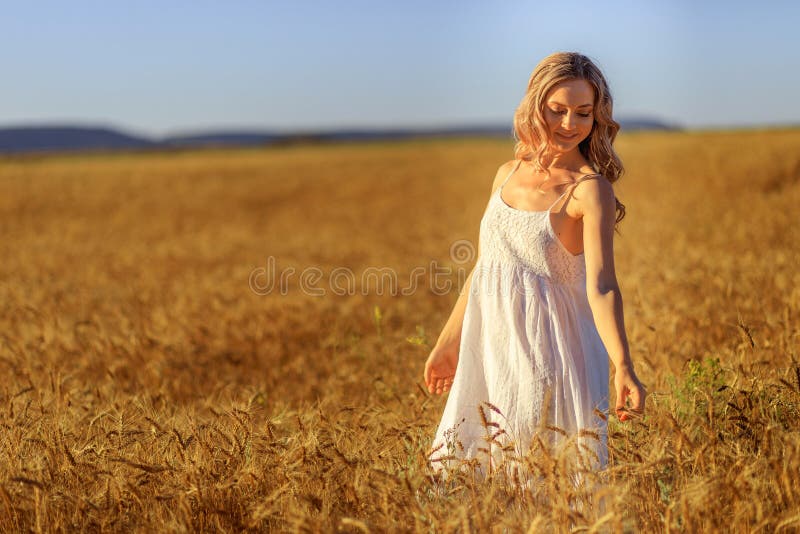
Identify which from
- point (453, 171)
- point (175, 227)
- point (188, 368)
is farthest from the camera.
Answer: point (453, 171)

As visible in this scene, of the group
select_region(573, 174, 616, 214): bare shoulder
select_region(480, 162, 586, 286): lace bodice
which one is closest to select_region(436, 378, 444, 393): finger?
select_region(480, 162, 586, 286): lace bodice

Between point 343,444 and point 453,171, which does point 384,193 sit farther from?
point 343,444

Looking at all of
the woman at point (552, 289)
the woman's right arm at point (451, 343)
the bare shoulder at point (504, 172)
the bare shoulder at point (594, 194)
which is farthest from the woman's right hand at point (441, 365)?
the bare shoulder at point (594, 194)

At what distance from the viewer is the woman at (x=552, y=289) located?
85.9 inches

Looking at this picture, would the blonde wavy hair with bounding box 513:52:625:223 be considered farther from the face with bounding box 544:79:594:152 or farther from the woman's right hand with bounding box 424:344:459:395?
the woman's right hand with bounding box 424:344:459:395

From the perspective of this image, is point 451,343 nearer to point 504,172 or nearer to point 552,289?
point 552,289

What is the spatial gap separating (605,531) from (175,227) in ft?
51.2

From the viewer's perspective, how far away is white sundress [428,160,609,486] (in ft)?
7.39

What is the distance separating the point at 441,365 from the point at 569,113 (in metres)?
0.95

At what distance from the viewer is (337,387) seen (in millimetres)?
4262

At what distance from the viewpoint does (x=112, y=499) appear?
2.32 metres

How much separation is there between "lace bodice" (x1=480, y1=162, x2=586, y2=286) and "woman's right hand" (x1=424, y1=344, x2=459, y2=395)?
40 centimetres

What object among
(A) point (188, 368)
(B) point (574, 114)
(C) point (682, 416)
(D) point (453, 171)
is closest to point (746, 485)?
(C) point (682, 416)

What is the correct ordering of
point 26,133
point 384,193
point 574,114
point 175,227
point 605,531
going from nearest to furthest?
point 605,531, point 574,114, point 175,227, point 384,193, point 26,133
